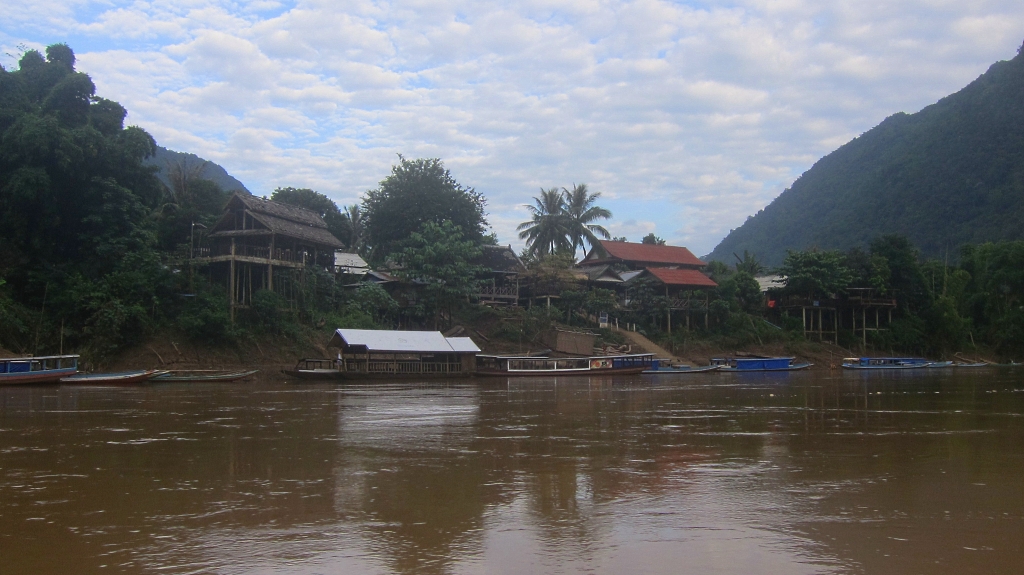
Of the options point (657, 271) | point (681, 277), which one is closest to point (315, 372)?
point (657, 271)

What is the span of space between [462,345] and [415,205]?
15.7 meters

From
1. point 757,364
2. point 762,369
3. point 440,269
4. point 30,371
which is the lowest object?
point 762,369

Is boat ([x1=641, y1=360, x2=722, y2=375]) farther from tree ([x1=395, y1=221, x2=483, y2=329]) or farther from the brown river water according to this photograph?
the brown river water

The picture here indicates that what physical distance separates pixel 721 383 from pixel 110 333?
25.5 metres

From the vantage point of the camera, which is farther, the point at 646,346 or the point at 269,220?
→ the point at 646,346

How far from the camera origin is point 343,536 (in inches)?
281

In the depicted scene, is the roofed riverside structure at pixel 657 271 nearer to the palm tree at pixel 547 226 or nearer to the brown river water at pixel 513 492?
the palm tree at pixel 547 226

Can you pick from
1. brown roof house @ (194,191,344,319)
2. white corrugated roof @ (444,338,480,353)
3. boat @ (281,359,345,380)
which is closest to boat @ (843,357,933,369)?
white corrugated roof @ (444,338,480,353)

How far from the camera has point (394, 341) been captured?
33.3 metres

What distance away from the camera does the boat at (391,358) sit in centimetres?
3209

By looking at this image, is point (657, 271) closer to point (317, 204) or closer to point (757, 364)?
point (757, 364)

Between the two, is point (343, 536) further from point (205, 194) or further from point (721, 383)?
point (205, 194)

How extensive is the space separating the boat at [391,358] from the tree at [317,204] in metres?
19.3

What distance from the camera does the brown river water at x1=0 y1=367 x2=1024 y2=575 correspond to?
6.52m
